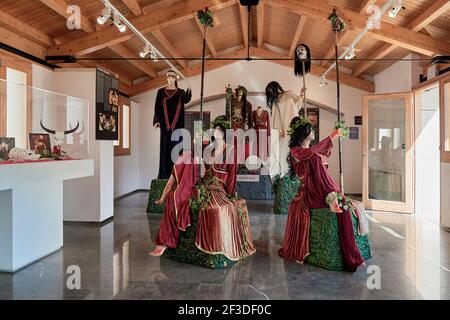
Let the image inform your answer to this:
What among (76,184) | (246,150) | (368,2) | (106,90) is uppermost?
(368,2)

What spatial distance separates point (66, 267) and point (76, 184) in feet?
8.03

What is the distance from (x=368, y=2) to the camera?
5.41m

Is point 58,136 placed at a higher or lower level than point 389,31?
lower

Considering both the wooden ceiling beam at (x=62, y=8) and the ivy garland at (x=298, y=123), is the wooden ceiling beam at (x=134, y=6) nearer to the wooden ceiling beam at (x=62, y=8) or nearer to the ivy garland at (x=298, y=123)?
the wooden ceiling beam at (x=62, y=8)

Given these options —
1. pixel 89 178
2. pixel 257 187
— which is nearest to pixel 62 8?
pixel 89 178

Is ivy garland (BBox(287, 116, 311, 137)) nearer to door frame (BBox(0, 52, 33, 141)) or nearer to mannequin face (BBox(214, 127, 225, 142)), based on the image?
mannequin face (BBox(214, 127, 225, 142))

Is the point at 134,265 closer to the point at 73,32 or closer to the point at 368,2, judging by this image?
the point at 73,32

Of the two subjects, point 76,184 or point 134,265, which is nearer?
point 134,265

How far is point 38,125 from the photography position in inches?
160

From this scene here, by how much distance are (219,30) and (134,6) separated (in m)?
2.94

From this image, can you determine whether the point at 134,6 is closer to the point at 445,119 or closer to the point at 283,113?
the point at 283,113

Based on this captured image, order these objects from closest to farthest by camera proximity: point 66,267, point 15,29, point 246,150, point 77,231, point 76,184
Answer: point 66,267 < point 15,29 < point 77,231 < point 76,184 < point 246,150
